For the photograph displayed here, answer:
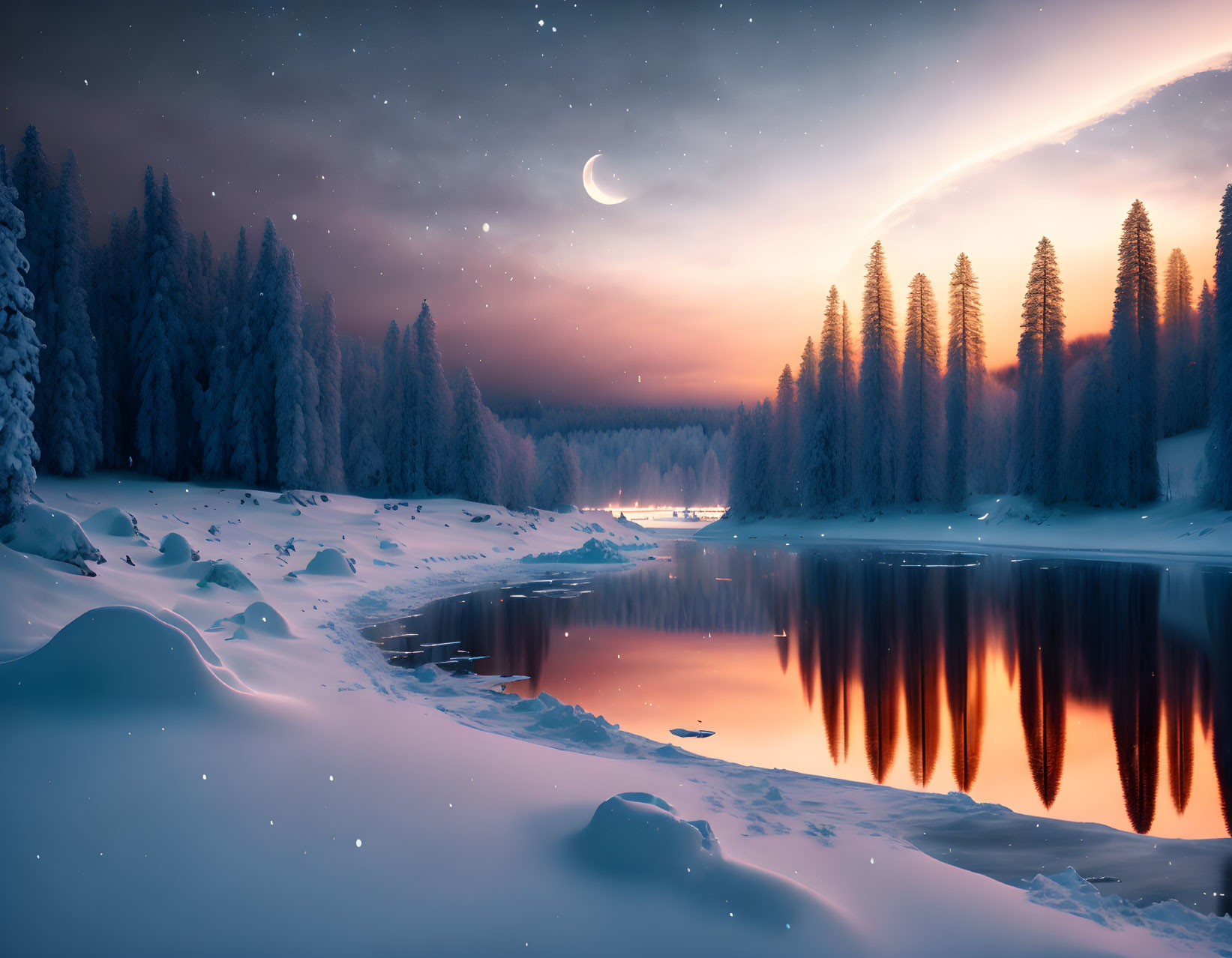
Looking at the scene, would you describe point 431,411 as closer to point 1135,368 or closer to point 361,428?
point 361,428

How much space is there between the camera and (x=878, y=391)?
179 feet

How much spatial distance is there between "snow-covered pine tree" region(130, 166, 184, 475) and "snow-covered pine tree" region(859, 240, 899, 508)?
159 feet

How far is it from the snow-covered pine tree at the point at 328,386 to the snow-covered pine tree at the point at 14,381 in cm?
3182

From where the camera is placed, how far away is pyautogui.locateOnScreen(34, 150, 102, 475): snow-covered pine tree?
30172mm

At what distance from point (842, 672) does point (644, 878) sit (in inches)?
330

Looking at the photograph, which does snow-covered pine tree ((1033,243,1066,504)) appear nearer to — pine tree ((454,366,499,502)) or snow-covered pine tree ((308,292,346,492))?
pine tree ((454,366,499,502))

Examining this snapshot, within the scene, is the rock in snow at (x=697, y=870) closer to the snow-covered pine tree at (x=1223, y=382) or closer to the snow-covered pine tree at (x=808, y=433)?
the snow-covered pine tree at (x=1223, y=382)

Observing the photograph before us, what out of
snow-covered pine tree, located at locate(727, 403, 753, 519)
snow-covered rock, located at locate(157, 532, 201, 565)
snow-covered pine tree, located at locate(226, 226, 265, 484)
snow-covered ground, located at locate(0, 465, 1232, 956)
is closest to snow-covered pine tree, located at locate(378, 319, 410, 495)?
snow-covered pine tree, located at locate(226, 226, 265, 484)

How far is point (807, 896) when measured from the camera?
3.86m

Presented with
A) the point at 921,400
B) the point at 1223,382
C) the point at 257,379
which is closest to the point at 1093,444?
the point at 1223,382

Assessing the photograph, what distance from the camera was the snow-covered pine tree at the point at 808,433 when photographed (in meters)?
58.4

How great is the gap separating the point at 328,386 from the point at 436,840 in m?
43.7

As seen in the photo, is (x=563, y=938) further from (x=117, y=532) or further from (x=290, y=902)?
(x=117, y=532)

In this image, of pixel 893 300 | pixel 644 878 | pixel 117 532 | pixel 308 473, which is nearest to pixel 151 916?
pixel 644 878
